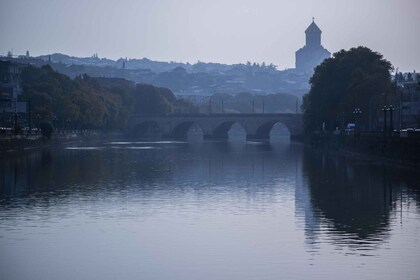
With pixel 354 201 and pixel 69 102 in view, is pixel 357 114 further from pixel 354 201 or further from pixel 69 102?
pixel 354 201

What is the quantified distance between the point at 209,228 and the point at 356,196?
12977mm

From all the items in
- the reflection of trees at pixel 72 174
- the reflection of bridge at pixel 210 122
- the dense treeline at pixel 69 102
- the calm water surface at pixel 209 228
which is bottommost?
the calm water surface at pixel 209 228

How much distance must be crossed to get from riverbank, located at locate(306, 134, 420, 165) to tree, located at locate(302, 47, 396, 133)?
11.7ft

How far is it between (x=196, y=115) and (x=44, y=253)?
559 feet

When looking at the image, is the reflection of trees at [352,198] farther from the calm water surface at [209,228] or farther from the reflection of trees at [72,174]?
the reflection of trees at [72,174]

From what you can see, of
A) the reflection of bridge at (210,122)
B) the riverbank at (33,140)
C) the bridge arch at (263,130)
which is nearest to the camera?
the riverbank at (33,140)

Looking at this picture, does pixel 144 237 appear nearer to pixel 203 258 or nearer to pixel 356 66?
pixel 203 258

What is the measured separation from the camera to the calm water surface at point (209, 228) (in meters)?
23.0

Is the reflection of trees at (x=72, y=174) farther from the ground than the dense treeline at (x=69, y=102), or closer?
closer

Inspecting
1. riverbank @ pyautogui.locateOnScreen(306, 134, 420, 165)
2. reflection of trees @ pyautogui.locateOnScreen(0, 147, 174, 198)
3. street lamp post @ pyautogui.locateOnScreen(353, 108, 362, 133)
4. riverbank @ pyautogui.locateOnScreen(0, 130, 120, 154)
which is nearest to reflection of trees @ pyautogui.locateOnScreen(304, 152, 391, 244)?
riverbank @ pyautogui.locateOnScreen(306, 134, 420, 165)

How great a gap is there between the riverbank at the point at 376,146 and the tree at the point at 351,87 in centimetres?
356

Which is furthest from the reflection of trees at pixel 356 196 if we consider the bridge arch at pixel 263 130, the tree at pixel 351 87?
the bridge arch at pixel 263 130

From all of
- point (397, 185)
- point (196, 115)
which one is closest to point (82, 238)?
point (397, 185)

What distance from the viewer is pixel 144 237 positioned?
90.9ft
